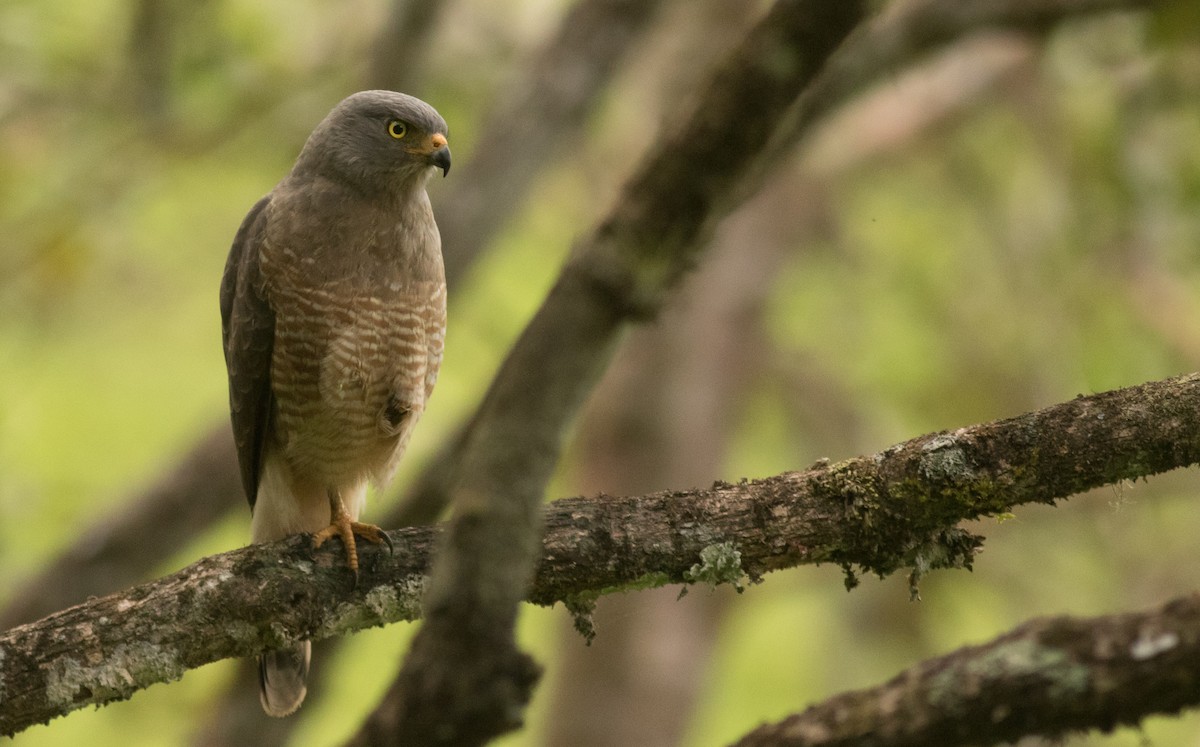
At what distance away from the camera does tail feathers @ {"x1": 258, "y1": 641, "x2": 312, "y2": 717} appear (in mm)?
5188

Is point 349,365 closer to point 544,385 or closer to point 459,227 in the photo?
point 459,227

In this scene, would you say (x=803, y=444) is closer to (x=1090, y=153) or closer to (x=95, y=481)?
(x=1090, y=153)

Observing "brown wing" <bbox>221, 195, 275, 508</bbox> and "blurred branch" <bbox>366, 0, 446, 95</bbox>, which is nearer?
"brown wing" <bbox>221, 195, 275, 508</bbox>

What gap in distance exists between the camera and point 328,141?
498 cm

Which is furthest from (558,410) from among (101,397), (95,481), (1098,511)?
(101,397)

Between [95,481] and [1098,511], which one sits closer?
[1098,511]

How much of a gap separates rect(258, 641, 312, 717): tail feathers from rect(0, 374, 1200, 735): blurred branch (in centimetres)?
157

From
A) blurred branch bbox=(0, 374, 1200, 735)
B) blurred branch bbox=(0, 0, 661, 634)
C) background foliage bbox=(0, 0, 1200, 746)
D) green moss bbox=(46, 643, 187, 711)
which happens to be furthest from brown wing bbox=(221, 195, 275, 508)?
background foliage bbox=(0, 0, 1200, 746)

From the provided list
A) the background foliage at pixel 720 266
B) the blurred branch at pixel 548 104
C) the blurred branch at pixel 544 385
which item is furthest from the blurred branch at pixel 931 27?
the blurred branch at pixel 544 385

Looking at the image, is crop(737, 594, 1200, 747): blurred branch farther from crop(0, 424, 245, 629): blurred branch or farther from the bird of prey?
crop(0, 424, 245, 629): blurred branch

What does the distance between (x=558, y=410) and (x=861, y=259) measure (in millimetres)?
9997

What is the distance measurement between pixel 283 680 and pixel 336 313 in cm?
158

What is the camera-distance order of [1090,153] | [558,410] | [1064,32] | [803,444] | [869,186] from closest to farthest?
1. [558,410]
2. [1064,32]
3. [1090,153]
4. [803,444]
5. [869,186]

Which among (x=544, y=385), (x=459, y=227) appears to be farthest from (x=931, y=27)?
(x=544, y=385)
